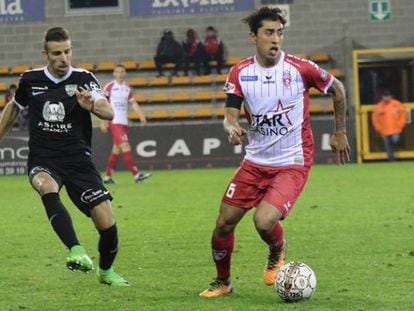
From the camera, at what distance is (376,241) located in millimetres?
11078

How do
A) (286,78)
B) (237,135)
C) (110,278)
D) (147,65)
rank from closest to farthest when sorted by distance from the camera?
(237,135)
(286,78)
(110,278)
(147,65)

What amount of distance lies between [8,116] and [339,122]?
103 inches

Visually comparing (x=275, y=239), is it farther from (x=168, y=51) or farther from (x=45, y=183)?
(x=168, y=51)

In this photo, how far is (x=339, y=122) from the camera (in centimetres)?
807

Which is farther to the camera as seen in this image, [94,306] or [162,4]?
[162,4]

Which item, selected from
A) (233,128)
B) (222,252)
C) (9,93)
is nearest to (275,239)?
(222,252)

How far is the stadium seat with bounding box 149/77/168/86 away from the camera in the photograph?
30.2 meters

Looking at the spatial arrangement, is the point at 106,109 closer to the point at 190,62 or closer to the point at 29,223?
the point at 29,223

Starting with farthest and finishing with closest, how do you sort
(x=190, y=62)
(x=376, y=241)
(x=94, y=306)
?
(x=190, y=62), (x=376, y=241), (x=94, y=306)

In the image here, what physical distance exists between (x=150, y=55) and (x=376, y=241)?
20.3 meters

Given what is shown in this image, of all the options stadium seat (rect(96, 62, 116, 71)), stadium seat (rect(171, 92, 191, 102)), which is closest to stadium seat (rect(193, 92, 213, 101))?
stadium seat (rect(171, 92, 191, 102))

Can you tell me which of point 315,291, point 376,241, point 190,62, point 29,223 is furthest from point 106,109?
point 190,62

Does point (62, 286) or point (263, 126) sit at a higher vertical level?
point (263, 126)

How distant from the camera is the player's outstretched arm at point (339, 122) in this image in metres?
8.02
